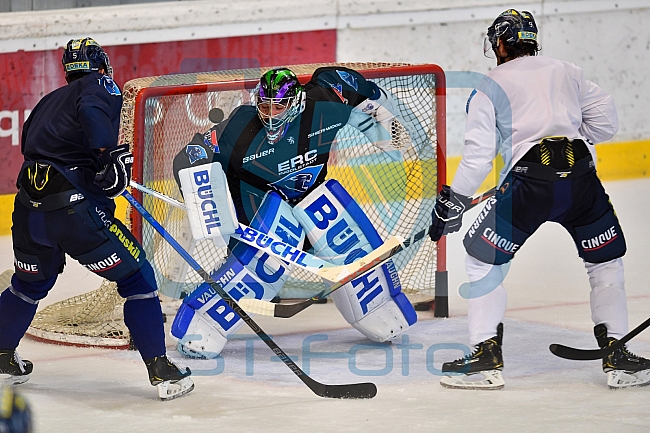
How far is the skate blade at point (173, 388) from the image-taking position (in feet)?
10.6

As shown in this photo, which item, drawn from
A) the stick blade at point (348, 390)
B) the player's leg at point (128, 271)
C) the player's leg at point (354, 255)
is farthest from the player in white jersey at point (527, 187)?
the player's leg at point (128, 271)

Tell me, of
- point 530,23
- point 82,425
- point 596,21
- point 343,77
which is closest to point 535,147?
point 530,23

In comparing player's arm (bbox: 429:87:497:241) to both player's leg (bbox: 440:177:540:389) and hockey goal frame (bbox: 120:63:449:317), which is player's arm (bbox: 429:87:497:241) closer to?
player's leg (bbox: 440:177:540:389)

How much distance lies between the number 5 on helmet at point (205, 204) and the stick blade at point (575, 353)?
3.83 ft

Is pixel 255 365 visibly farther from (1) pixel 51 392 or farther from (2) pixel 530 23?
(2) pixel 530 23

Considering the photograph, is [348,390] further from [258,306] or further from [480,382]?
[258,306]

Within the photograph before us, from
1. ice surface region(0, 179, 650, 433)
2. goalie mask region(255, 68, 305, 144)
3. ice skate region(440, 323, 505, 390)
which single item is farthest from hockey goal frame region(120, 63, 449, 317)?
ice skate region(440, 323, 505, 390)

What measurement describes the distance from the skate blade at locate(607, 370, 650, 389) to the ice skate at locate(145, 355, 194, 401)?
1.31 metres

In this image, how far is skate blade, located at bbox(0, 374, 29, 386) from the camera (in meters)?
3.44

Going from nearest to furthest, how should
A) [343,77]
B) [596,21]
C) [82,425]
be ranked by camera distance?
[82,425] < [343,77] < [596,21]

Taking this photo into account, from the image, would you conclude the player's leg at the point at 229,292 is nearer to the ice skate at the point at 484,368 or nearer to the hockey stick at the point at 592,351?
the ice skate at the point at 484,368

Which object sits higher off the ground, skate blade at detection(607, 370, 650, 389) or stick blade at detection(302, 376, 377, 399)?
skate blade at detection(607, 370, 650, 389)

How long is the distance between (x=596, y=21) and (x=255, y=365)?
14.1ft

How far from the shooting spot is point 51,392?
3369mm
